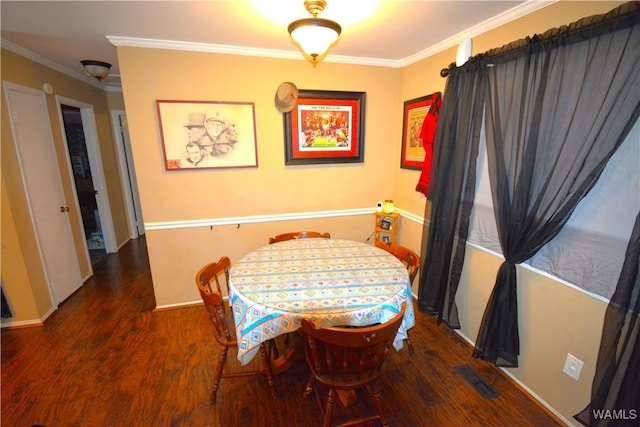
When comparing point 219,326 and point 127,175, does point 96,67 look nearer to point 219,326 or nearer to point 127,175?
point 127,175

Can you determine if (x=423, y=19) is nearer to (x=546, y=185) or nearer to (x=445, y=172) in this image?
(x=445, y=172)

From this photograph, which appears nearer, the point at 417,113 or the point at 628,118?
the point at 628,118

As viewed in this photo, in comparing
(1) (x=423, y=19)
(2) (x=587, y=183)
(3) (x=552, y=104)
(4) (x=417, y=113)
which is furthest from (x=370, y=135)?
(2) (x=587, y=183)

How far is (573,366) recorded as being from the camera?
154cm

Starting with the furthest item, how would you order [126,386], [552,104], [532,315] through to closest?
[126,386]
[532,315]
[552,104]

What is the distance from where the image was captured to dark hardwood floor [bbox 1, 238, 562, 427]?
1.65m

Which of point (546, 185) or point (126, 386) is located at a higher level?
point (546, 185)

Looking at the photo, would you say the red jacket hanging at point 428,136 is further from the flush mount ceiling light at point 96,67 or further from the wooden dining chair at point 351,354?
the flush mount ceiling light at point 96,67

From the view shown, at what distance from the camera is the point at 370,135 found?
2994mm

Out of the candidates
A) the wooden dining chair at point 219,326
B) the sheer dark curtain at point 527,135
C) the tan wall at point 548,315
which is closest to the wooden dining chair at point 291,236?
the wooden dining chair at point 219,326

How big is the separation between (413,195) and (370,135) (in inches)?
30.6

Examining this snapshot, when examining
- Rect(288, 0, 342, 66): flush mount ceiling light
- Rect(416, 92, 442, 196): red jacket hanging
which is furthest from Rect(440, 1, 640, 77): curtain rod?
Rect(288, 0, 342, 66): flush mount ceiling light

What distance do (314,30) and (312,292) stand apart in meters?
1.37

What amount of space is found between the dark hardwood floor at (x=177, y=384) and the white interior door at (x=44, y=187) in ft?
1.80
